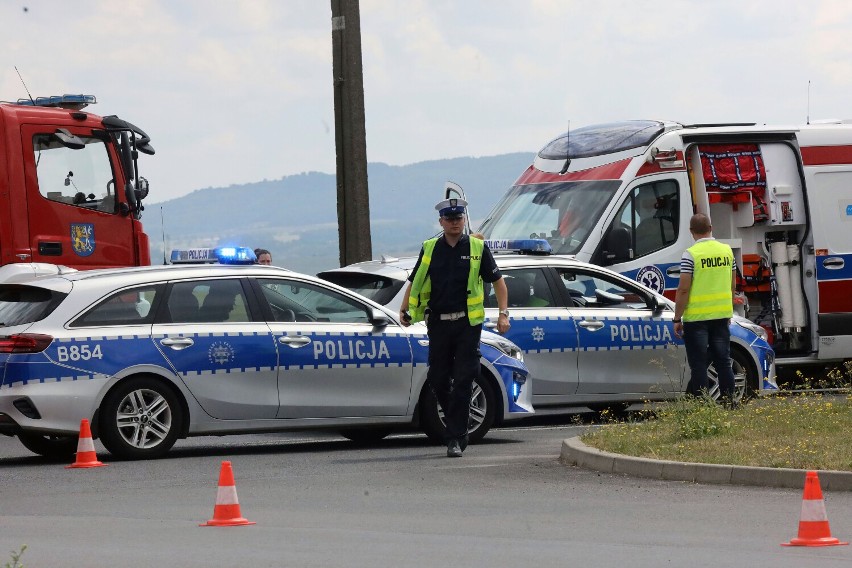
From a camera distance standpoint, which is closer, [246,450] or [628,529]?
[628,529]

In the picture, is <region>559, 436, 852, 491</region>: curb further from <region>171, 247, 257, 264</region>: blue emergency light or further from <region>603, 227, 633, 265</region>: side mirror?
<region>603, 227, 633, 265</region>: side mirror

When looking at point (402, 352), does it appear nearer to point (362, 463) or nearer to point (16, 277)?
point (362, 463)

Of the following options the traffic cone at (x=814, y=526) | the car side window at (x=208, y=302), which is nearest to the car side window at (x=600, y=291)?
the car side window at (x=208, y=302)

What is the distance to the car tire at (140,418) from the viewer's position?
1207cm

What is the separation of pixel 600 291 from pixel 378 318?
9.96 feet

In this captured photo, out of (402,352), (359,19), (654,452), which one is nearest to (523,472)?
(654,452)

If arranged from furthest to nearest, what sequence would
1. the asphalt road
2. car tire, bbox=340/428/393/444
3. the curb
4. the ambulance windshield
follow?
the ambulance windshield
car tire, bbox=340/428/393/444
the curb
the asphalt road

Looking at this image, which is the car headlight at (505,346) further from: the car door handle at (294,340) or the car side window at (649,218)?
the car side window at (649,218)

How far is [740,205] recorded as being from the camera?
1836 centimetres

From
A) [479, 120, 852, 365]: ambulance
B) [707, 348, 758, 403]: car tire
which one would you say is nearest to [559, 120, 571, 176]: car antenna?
[479, 120, 852, 365]: ambulance

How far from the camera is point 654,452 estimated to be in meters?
11.3

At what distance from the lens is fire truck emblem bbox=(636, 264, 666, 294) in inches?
696

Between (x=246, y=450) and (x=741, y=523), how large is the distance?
5773mm

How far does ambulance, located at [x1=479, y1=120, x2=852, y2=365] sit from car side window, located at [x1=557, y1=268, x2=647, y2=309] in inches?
86.9
